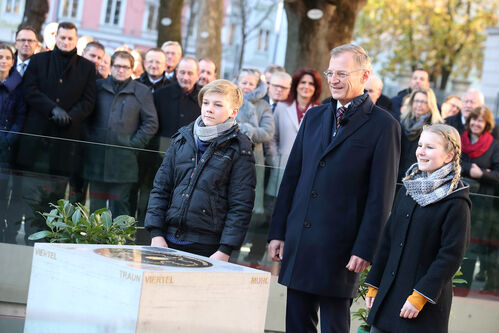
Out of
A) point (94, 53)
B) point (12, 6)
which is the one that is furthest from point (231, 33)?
point (94, 53)

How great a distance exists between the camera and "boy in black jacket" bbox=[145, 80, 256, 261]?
5.61m

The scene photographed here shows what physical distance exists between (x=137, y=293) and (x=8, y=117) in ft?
16.2

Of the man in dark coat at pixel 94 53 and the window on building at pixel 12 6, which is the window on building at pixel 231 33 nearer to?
the window on building at pixel 12 6

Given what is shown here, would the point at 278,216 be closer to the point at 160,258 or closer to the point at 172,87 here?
the point at 160,258

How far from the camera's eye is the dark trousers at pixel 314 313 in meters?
5.32

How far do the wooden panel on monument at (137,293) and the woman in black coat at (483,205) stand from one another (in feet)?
17.2

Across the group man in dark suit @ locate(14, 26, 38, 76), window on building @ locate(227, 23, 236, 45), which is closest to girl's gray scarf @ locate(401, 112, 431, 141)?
man in dark suit @ locate(14, 26, 38, 76)

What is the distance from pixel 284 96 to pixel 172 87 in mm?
1294

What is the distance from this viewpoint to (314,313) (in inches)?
214

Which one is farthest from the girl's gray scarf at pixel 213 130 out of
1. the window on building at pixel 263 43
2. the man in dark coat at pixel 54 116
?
the window on building at pixel 263 43

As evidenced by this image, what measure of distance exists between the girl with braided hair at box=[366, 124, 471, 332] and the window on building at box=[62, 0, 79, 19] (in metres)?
49.4

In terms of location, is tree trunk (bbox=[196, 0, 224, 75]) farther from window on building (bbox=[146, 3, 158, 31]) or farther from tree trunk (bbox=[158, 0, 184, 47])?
window on building (bbox=[146, 3, 158, 31])

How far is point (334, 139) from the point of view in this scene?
5340 millimetres

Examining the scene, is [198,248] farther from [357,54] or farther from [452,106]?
[452,106]
